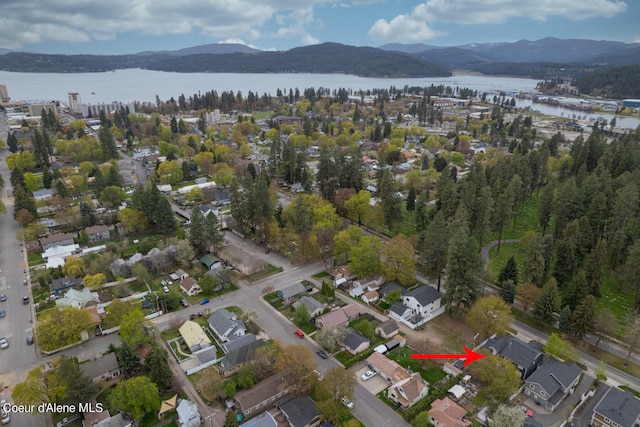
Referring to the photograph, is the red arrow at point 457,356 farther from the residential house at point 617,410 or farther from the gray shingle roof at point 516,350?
the residential house at point 617,410

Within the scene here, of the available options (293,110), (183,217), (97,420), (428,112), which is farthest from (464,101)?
(97,420)

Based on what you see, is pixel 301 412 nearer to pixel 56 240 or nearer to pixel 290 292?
pixel 290 292

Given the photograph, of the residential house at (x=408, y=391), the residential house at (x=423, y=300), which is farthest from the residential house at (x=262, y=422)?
the residential house at (x=423, y=300)

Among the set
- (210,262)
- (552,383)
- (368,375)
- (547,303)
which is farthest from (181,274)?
(547,303)

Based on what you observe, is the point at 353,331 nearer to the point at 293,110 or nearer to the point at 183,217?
the point at 183,217

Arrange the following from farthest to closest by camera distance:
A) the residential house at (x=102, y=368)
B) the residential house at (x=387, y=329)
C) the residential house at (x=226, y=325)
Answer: the residential house at (x=387, y=329), the residential house at (x=226, y=325), the residential house at (x=102, y=368)
